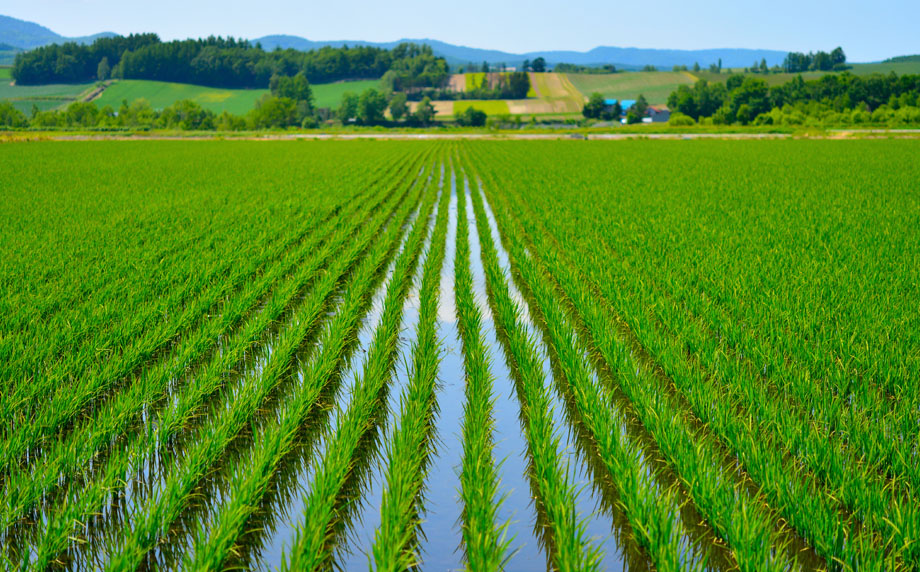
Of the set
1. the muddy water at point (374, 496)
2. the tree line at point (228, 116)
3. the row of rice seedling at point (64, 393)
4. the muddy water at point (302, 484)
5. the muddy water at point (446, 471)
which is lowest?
the muddy water at point (446, 471)

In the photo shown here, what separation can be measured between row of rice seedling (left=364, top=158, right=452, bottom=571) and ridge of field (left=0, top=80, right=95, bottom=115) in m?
129

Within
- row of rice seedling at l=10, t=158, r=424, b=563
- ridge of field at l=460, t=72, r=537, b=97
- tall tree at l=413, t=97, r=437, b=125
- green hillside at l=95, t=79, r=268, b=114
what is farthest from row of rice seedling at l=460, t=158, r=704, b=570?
ridge of field at l=460, t=72, r=537, b=97

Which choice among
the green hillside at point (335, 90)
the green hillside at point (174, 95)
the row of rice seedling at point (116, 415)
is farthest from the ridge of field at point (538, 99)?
the row of rice seedling at point (116, 415)

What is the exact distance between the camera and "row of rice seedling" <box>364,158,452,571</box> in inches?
119

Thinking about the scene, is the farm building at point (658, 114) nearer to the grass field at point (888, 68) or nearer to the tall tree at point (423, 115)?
the tall tree at point (423, 115)

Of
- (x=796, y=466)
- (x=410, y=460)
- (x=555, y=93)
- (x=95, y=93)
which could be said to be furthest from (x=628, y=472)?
(x=95, y=93)

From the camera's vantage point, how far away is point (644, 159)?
30141 millimetres

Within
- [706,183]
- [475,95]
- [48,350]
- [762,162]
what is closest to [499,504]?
[48,350]

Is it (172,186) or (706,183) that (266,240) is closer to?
(172,186)

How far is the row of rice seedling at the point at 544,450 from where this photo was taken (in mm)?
3008

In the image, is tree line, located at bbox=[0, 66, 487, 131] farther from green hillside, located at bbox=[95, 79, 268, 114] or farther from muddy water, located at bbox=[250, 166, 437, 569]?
muddy water, located at bbox=[250, 166, 437, 569]

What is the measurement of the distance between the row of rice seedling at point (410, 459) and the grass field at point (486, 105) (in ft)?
359

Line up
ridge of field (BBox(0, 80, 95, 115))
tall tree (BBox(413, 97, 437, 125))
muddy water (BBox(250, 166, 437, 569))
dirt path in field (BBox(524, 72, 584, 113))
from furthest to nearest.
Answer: dirt path in field (BBox(524, 72, 584, 113)) < ridge of field (BBox(0, 80, 95, 115)) < tall tree (BBox(413, 97, 437, 125)) < muddy water (BBox(250, 166, 437, 569))

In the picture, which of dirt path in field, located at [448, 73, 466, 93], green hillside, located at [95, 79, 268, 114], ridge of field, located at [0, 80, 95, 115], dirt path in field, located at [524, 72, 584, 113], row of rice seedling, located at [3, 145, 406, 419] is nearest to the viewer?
row of rice seedling, located at [3, 145, 406, 419]
